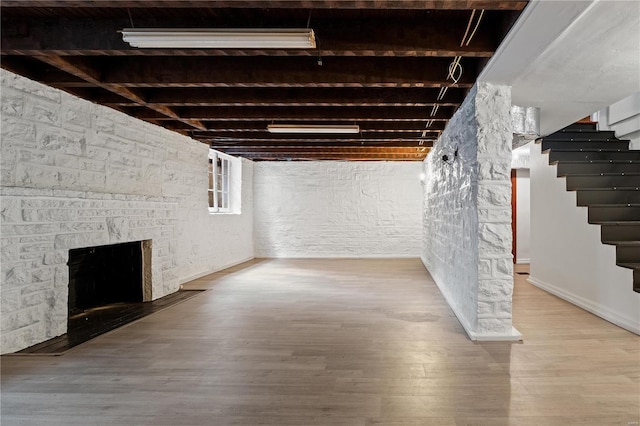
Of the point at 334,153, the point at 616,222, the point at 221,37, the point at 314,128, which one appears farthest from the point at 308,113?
the point at 616,222

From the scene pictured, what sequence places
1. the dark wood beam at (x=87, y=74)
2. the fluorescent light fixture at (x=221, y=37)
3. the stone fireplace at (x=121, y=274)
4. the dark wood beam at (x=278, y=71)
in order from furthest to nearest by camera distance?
the stone fireplace at (x=121, y=274), the dark wood beam at (x=278, y=71), the dark wood beam at (x=87, y=74), the fluorescent light fixture at (x=221, y=37)

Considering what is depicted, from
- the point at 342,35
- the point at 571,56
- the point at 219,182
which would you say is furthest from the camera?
the point at 219,182

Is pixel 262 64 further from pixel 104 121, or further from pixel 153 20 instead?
pixel 104 121

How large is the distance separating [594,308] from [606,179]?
5.07ft

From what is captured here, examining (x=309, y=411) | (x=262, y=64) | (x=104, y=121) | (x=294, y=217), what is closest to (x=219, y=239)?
(x=294, y=217)

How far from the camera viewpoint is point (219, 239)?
651cm

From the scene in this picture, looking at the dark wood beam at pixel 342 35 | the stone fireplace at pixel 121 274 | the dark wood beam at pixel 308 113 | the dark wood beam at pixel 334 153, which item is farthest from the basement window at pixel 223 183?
the dark wood beam at pixel 342 35

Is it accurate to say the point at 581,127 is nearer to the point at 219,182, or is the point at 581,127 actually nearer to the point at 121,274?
the point at 219,182

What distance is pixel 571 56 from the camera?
2.31 meters

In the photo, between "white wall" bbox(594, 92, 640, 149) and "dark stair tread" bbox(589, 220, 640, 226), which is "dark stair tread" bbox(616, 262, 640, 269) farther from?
"white wall" bbox(594, 92, 640, 149)

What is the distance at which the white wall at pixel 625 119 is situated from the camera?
178 inches

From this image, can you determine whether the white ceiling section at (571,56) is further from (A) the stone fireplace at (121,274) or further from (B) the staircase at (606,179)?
(A) the stone fireplace at (121,274)

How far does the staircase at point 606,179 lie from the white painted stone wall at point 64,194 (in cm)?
489

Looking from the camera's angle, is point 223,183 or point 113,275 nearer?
point 113,275
